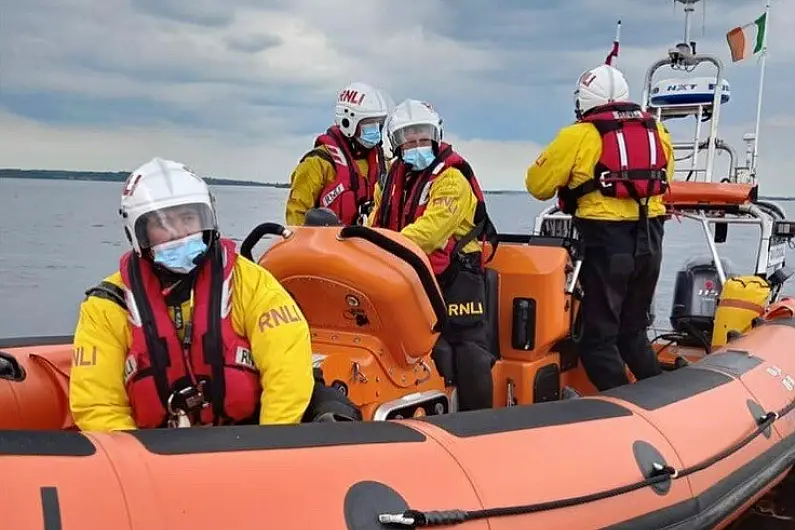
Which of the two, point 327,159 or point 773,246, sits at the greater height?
point 327,159

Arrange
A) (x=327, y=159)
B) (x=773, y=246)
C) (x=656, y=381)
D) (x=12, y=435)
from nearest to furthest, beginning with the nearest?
(x=12, y=435) < (x=656, y=381) < (x=327, y=159) < (x=773, y=246)

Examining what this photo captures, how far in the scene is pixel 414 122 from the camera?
113 inches

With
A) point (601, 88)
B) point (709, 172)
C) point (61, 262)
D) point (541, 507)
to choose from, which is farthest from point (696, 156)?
point (61, 262)

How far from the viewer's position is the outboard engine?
4.27 m

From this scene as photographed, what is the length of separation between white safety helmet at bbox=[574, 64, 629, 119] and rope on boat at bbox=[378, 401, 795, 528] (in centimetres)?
126

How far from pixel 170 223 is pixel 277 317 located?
31cm

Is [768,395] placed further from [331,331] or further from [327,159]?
[327,159]

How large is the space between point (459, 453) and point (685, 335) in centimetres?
276

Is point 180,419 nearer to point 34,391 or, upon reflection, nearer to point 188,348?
point 188,348

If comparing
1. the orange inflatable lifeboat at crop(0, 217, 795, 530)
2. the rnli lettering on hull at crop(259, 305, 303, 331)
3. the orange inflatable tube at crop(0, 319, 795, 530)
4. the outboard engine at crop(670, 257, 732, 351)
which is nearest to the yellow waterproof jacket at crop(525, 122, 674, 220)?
the orange inflatable lifeboat at crop(0, 217, 795, 530)

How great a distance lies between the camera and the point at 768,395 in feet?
9.43

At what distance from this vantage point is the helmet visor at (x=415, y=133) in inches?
114

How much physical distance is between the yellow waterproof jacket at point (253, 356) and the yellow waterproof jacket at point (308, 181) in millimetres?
1835

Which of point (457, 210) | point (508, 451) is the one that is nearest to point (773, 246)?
point (457, 210)
